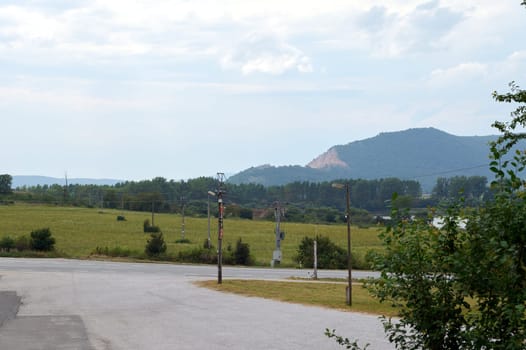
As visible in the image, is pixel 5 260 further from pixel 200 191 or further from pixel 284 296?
pixel 200 191

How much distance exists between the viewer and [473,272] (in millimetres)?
6105

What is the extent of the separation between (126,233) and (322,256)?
118ft

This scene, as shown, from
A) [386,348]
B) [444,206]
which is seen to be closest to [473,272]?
[444,206]

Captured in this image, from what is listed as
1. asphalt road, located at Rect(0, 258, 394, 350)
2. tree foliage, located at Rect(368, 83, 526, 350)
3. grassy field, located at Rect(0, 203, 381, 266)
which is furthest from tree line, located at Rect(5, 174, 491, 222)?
tree foliage, located at Rect(368, 83, 526, 350)

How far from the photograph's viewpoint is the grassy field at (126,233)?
71812 millimetres

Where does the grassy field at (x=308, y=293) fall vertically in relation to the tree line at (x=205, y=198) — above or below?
below

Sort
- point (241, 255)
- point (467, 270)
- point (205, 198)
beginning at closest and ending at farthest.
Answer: point (467, 270), point (241, 255), point (205, 198)

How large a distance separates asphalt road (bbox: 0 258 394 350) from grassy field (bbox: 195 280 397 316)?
48.7 inches

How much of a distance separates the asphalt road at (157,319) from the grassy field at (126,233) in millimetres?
27965

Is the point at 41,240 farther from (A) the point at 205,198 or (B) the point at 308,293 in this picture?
(A) the point at 205,198

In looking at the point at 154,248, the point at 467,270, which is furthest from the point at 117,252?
the point at 467,270

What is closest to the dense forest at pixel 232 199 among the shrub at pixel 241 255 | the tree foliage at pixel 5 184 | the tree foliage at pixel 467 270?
the tree foliage at pixel 5 184

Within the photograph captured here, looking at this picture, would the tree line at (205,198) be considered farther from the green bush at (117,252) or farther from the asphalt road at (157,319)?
the asphalt road at (157,319)

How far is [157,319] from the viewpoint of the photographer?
22.4m
